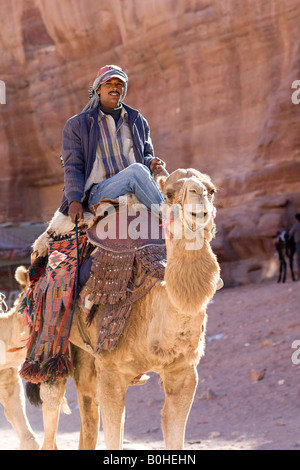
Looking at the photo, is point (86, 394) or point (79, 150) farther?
point (86, 394)

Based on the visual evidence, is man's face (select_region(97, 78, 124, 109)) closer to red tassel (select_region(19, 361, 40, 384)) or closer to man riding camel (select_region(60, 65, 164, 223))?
man riding camel (select_region(60, 65, 164, 223))

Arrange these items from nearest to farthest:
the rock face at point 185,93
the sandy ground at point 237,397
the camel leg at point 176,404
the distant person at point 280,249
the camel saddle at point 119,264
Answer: the camel leg at point 176,404
the camel saddle at point 119,264
the sandy ground at point 237,397
the distant person at point 280,249
the rock face at point 185,93

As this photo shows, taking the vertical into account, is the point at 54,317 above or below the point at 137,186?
below

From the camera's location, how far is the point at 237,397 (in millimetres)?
9000

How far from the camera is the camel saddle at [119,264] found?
4.25 metres

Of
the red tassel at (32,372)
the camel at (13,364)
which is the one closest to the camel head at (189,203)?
the red tassel at (32,372)

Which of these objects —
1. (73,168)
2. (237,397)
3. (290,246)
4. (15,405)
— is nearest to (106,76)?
(73,168)

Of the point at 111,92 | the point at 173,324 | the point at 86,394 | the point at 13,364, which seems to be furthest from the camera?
the point at 13,364

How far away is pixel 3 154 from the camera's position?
2641 centimetres

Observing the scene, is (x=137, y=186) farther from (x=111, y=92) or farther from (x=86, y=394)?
(x=86, y=394)

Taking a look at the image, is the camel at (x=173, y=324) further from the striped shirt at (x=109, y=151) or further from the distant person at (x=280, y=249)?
the distant person at (x=280, y=249)

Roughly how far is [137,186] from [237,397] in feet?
17.3

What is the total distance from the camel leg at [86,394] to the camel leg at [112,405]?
4.33ft
